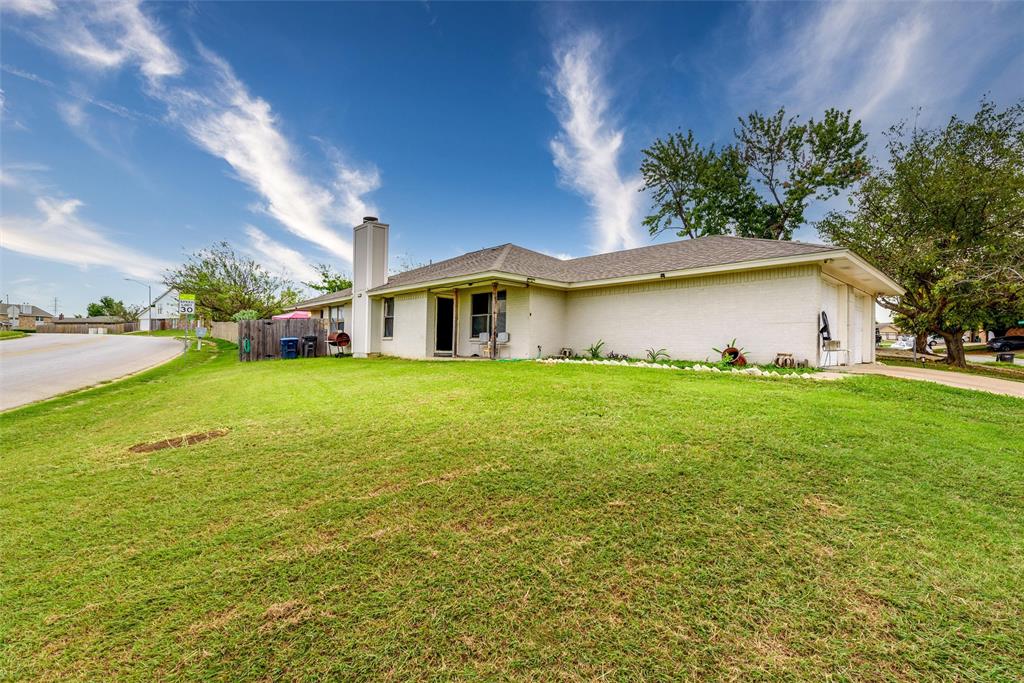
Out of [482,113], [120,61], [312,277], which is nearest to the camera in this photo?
[120,61]

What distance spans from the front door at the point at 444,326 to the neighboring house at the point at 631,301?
42 millimetres

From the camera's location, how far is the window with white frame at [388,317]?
1620cm

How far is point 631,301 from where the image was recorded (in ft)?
40.0

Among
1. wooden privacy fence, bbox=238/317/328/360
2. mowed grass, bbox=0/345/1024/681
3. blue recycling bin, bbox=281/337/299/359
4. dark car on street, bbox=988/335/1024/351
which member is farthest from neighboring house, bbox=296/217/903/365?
dark car on street, bbox=988/335/1024/351

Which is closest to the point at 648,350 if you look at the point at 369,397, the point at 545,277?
the point at 545,277

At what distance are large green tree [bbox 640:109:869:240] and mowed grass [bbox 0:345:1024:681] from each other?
2360 cm

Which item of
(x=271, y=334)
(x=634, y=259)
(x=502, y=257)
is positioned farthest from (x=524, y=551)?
(x=271, y=334)

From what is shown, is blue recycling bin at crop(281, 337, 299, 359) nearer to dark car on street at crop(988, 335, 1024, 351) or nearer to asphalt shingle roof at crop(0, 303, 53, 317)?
dark car on street at crop(988, 335, 1024, 351)

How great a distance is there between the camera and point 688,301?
11.0 metres

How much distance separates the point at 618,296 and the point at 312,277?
30705mm

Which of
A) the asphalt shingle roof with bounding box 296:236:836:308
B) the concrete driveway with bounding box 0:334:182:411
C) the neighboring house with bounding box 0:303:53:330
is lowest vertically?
the concrete driveway with bounding box 0:334:182:411

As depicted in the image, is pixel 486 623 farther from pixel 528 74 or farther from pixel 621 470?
pixel 528 74

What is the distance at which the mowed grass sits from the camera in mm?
1749

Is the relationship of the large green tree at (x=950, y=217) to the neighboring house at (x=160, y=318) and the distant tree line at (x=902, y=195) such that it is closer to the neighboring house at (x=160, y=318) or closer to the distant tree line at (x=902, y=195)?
the distant tree line at (x=902, y=195)
